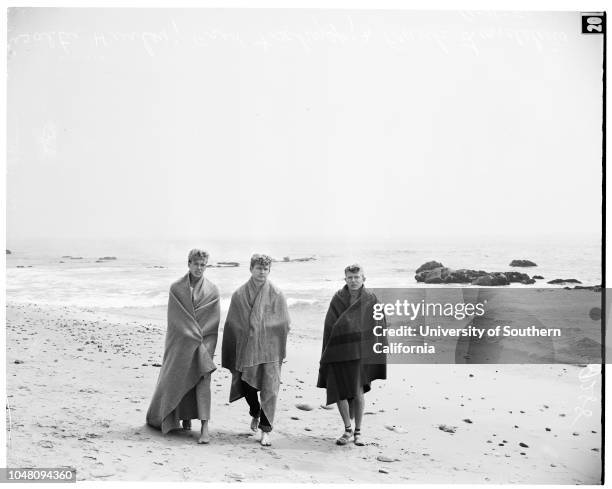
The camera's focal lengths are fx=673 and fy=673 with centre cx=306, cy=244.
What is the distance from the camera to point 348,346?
15.2ft

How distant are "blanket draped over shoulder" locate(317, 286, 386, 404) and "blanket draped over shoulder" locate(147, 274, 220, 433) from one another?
30.7 inches

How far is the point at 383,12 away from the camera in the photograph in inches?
194

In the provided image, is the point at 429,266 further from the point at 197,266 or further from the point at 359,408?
the point at 197,266

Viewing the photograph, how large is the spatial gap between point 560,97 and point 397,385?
2.42m

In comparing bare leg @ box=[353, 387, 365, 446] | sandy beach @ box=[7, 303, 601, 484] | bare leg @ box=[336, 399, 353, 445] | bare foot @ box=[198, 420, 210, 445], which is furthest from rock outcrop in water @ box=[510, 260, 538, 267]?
bare foot @ box=[198, 420, 210, 445]

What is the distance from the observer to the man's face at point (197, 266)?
15.1 ft

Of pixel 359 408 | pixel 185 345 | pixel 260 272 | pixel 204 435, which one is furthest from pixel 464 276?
pixel 204 435

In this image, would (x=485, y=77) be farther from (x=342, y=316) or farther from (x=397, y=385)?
(x=397, y=385)

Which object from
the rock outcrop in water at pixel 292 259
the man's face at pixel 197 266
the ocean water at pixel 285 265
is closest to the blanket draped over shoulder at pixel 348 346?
the ocean water at pixel 285 265

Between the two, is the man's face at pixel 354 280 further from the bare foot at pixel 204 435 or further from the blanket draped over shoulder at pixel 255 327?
the bare foot at pixel 204 435

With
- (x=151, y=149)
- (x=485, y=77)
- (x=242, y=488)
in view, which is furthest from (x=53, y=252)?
(x=485, y=77)

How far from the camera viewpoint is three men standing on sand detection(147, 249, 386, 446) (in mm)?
4570

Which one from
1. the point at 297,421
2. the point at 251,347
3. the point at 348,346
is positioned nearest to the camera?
the point at 251,347

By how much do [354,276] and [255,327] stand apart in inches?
30.2
